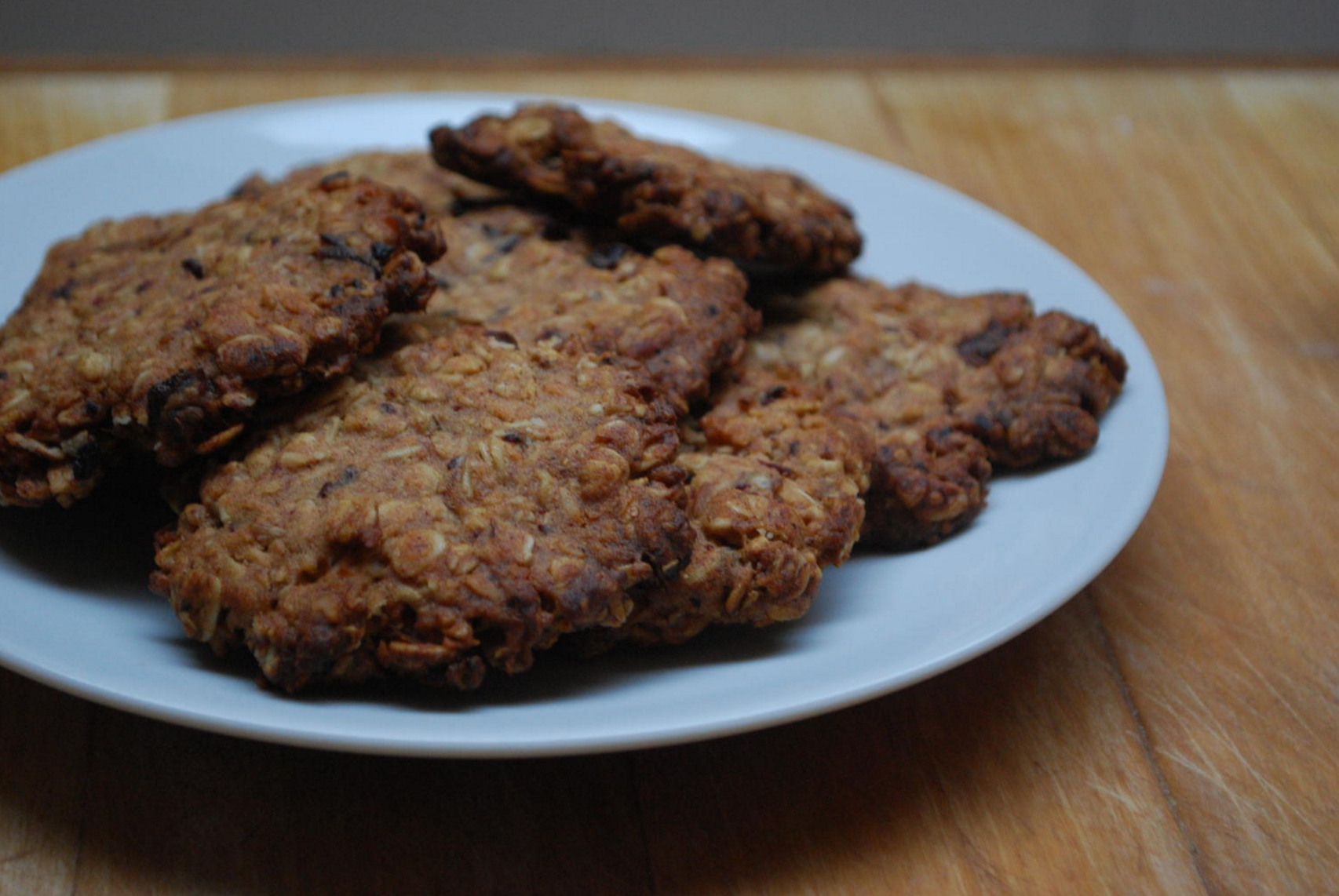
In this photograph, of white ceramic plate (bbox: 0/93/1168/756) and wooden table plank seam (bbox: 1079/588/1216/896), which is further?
wooden table plank seam (bbox: 1079/588/1216/896)

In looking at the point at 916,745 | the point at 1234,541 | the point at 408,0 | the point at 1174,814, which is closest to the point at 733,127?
the point at 1234,541

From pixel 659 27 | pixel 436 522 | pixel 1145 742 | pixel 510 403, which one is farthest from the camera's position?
pixel 659 27

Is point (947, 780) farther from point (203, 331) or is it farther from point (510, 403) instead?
point (203, 331)

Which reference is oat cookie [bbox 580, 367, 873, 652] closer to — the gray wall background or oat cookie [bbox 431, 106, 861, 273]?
oat cookie [bbox 431, 106, 861, 273]

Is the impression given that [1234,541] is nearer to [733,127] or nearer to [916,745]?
[916,745]

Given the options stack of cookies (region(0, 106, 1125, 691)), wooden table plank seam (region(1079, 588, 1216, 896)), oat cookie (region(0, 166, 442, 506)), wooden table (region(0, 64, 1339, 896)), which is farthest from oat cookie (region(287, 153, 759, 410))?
wooden table plank seam (region(1079, 588, 1216, 896))

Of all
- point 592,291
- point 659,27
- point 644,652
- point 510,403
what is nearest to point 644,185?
point 592,291

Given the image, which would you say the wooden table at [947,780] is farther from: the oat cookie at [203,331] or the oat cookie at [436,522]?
the oat cookie at [203,331]
